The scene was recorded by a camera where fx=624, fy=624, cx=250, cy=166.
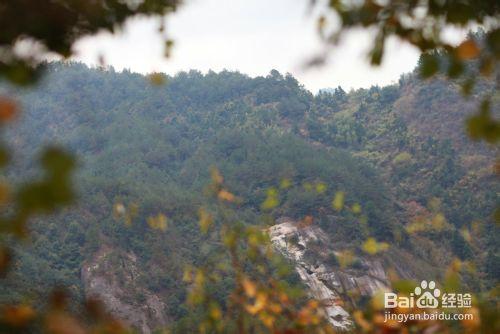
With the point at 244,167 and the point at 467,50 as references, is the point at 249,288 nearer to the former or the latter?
the point at 467,50

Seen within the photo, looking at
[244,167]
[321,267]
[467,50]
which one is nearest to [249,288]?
[467,50]

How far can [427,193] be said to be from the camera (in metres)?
25.7

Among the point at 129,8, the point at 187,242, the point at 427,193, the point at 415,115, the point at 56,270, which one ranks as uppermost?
the point at 415,115

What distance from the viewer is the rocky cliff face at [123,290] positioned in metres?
16.1

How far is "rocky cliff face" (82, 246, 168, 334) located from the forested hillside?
0.16 meters

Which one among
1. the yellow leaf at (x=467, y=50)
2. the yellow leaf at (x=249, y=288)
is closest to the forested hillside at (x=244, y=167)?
the yellow leaf at (x=249, y=288)

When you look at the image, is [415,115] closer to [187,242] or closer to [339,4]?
[187,242]

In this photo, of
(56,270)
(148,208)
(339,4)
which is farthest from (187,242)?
(339,4)

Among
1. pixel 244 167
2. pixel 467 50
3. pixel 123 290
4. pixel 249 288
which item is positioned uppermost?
pixel 244 167

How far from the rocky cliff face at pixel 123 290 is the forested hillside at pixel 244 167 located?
0.16 m

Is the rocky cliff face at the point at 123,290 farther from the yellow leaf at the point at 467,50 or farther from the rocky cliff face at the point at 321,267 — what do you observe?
the yellow leaf at the point at 467,50

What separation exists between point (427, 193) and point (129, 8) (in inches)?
958

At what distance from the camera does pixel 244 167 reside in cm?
2475

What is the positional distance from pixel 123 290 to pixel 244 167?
899 centimetres
